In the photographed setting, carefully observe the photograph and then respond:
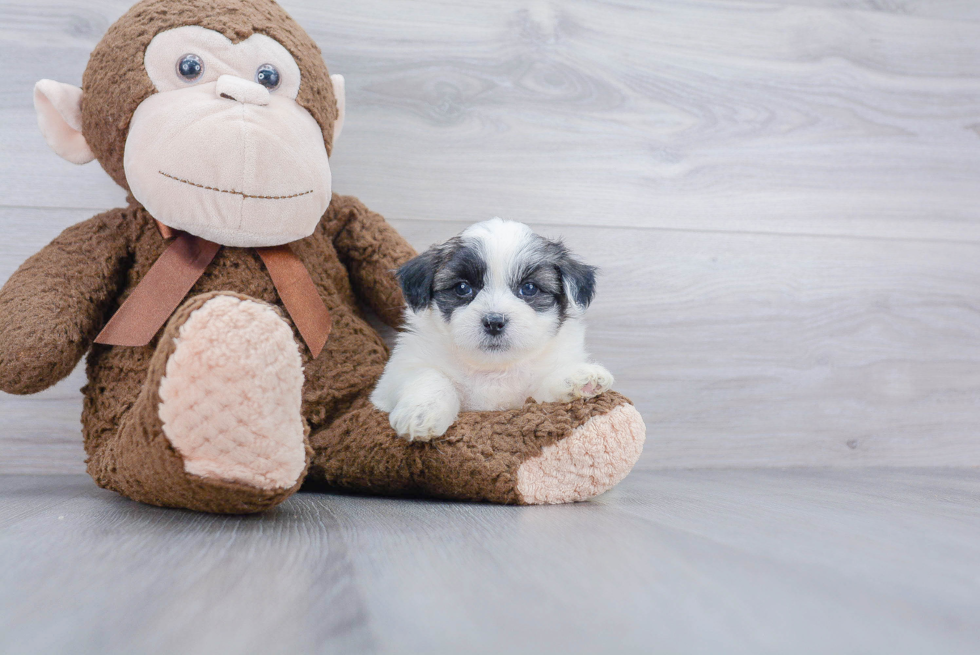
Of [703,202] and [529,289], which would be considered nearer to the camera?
[529,289]

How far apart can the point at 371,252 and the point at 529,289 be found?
1.23 feet

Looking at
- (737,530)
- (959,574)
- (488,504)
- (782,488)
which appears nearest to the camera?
(959,574)

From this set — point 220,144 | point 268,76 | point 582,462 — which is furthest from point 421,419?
point 268,76

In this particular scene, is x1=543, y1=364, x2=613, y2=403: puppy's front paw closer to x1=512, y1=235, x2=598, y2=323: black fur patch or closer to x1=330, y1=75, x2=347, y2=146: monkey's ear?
x1=512, y1=235, x2=598, y2=323: black fur patch

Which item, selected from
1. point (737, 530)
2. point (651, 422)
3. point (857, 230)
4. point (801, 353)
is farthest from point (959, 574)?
point (857, 230)

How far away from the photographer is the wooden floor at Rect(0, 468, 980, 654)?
60 cm

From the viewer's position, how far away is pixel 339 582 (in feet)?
2.36

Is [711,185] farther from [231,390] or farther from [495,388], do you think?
[231,390]

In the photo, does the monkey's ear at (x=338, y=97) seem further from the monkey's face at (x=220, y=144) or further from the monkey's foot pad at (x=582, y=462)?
the monkey's foot pad at (x=582, y=462)

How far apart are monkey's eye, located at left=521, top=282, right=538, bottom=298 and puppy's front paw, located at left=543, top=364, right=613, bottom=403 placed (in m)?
0.16

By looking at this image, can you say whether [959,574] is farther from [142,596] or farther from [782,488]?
[142,596]

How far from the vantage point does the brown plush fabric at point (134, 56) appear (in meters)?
1.15

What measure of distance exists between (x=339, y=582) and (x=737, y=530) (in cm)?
58

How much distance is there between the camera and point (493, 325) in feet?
3.90
